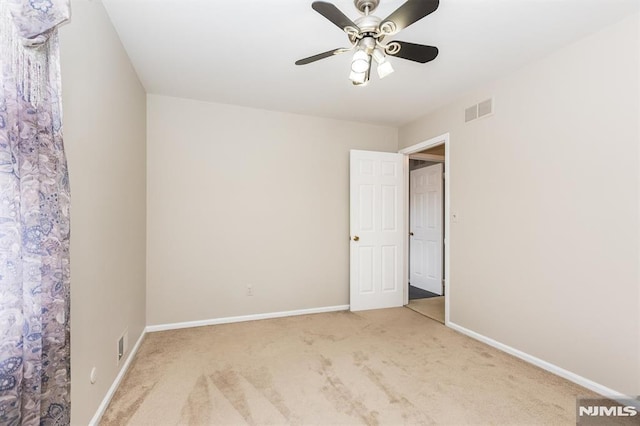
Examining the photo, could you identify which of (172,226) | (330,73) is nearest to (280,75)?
(330,73)

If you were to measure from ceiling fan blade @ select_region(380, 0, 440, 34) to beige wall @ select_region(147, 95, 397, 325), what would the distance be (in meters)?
2.39

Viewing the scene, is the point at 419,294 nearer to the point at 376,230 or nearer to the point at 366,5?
the point at 376,230

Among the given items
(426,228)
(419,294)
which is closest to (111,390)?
(419,294)

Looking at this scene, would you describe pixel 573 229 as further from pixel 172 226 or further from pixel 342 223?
pixel 172 226

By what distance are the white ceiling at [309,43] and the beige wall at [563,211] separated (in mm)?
251

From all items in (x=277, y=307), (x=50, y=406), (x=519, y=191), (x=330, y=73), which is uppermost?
(x=330, y=73)

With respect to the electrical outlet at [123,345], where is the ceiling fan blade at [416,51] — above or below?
above

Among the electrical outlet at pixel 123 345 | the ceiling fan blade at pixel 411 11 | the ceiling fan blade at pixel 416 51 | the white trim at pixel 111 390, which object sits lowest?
the white trim at pixel 111 390

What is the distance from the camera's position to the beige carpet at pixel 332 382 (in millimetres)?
1896

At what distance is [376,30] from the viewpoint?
176 centimetres

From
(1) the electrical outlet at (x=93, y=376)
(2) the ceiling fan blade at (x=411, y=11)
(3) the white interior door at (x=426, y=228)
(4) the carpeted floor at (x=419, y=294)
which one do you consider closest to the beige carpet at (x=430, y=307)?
(4) the carpeted floor at (x=419, y=294)

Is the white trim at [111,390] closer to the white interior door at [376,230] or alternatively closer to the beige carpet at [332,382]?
the beige carpet at [332,382]

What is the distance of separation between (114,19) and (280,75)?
50.8 inches

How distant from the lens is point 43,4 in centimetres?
95
